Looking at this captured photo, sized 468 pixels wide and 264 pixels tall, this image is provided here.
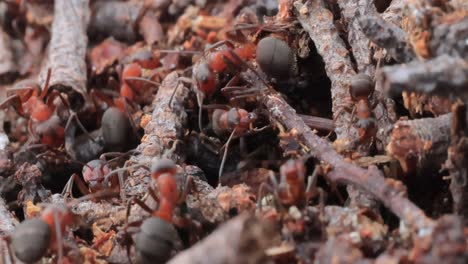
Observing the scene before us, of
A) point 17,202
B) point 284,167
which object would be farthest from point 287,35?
point 17,202

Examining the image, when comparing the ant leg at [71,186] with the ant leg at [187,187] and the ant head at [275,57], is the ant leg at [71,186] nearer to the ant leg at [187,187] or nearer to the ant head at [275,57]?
the ant leg at [187,187]

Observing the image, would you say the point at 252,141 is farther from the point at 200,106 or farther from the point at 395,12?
the point at 395,12

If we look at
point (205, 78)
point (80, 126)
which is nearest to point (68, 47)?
point (80, 126)

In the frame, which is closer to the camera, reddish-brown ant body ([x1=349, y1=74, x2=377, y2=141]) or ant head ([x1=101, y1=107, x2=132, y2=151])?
reddish-brown ant body ([x1=349, y1=74, x2=377, y2=141])

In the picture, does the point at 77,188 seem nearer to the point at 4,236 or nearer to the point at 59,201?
the point at 59,201

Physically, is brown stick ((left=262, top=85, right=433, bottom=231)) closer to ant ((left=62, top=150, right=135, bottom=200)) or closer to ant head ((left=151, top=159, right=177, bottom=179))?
ant head ((left=151, top=159, right=177, bottom=179))

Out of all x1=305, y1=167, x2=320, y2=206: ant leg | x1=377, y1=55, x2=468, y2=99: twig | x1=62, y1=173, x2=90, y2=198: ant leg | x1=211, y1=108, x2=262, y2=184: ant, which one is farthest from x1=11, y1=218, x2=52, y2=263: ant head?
x1=377, y1=55, x2=468, y2=99: twig
